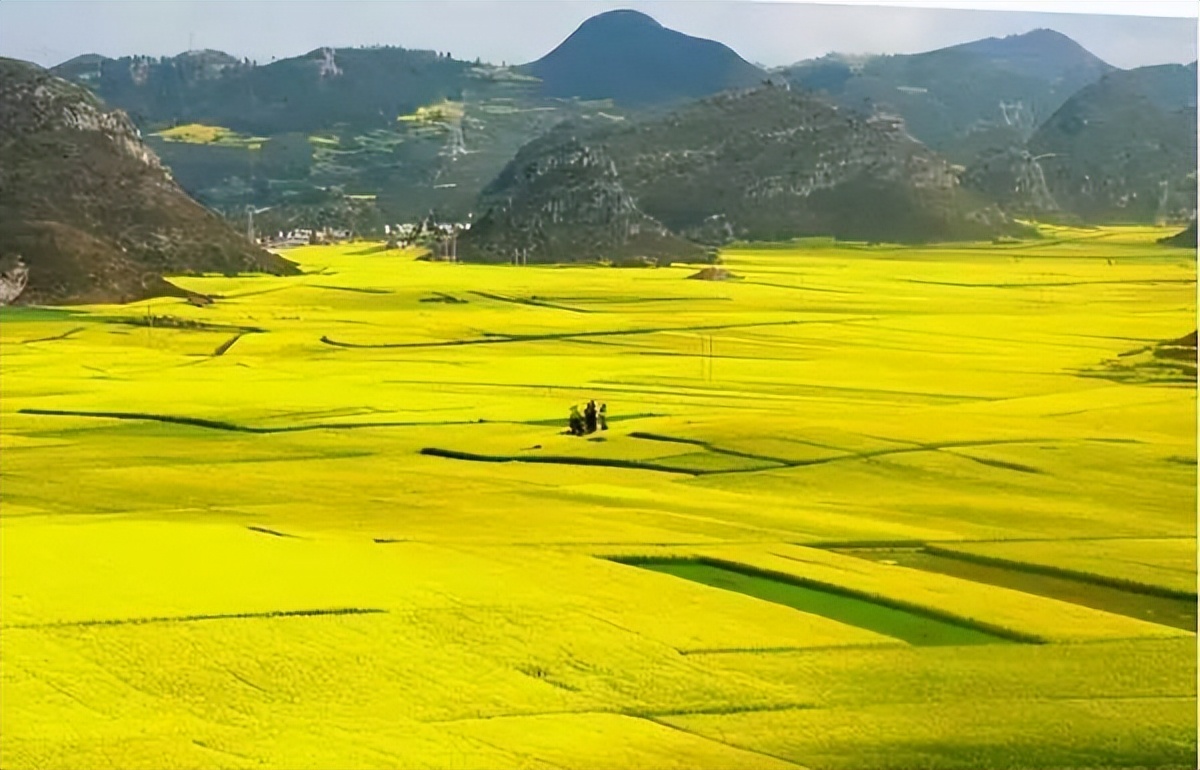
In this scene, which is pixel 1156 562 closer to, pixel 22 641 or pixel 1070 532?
pixel 1070 532

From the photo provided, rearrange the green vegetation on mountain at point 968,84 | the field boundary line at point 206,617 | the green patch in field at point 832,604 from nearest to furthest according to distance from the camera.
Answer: the field boundary line at point 206,617
the green patch in field at point 832,604
the green vegetation on mountain at point 968,84

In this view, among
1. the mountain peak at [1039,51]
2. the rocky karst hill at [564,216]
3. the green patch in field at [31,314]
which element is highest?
the mountain peak at [1039,51]

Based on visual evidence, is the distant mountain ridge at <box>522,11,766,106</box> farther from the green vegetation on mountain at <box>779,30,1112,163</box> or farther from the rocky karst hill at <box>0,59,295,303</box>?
the rocky karst hill at <box>0,59,295,303</box>

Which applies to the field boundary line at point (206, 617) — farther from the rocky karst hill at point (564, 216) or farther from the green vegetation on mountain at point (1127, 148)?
the green vegetation on mountain at point (1127, 148)

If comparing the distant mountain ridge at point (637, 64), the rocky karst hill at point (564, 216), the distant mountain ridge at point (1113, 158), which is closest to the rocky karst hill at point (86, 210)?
the rocky karst hill at point (564, 216)

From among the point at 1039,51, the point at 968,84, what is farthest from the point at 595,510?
the point at 1039,51

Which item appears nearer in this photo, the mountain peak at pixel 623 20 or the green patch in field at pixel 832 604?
the green patch in field at pixel 832 604

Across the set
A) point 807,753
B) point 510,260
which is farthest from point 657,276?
point 807,753
